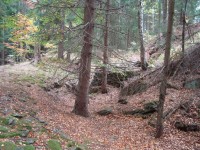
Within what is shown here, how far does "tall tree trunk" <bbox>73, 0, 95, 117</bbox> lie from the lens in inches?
427

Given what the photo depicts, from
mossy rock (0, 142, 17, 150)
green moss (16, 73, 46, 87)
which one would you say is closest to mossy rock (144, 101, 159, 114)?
green moss (16, 73, 46, 87)

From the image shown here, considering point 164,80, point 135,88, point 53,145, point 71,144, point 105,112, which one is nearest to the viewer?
point 53,145

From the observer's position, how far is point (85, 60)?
1108 centimetres

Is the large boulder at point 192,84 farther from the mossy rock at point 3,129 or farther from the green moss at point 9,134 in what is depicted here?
the mossy rock at point 3,129

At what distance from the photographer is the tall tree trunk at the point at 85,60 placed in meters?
10.9

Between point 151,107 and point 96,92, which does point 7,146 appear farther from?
point 96,92

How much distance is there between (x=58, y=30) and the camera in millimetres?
11242

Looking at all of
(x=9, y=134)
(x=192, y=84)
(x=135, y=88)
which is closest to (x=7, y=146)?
(x=9, y=134)

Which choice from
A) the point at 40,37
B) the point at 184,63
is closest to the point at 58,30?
the point at 40,37

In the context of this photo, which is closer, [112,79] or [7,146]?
[7,146]

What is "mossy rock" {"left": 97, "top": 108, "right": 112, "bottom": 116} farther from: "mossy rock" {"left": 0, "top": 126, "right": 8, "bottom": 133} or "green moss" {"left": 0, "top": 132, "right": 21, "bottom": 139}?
"mossy rock" {"left": 0, "top": 126, "right": 8, "bottom": 133}

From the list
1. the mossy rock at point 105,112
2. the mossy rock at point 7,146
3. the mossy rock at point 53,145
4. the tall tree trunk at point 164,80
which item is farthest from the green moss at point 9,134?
the mossy rock at point 105,112

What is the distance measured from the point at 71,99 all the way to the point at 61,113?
475 centimetres

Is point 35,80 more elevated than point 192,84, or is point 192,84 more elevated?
point 192,84
